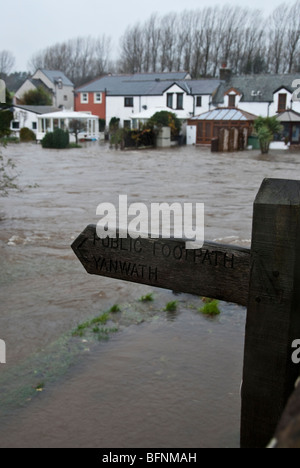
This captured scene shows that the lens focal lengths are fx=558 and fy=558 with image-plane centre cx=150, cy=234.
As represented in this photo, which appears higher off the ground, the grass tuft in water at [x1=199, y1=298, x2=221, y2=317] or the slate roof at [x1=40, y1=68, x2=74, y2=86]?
the slate roof at [x1=40, y1=68, x2=74, y2=86]

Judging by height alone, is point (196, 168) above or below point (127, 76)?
below

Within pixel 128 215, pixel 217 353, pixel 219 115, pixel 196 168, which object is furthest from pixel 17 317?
pixel 219 115

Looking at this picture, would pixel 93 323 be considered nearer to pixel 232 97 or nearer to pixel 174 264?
pixel 174 264

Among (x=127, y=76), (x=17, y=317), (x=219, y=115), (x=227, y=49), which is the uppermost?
(x=227, y=49)

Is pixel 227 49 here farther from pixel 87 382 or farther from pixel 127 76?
pixel 87 382

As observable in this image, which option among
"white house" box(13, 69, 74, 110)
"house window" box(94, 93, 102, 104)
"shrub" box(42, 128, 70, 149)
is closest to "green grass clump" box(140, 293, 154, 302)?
"shrub" box(42, 128, 70, 149)

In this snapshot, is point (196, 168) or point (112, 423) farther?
point (196, 168)

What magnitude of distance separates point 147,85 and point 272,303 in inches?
2162

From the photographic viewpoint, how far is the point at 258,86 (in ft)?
Answer: 158

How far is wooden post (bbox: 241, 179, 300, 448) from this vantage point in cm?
199

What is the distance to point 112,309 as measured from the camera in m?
5.96

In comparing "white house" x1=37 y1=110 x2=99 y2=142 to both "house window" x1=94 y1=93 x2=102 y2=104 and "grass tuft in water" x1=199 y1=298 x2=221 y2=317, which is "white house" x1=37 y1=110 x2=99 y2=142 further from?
"grass tuft in water" x1=199 y1=298 x2=221 y2=317

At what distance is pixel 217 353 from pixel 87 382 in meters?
1.19
